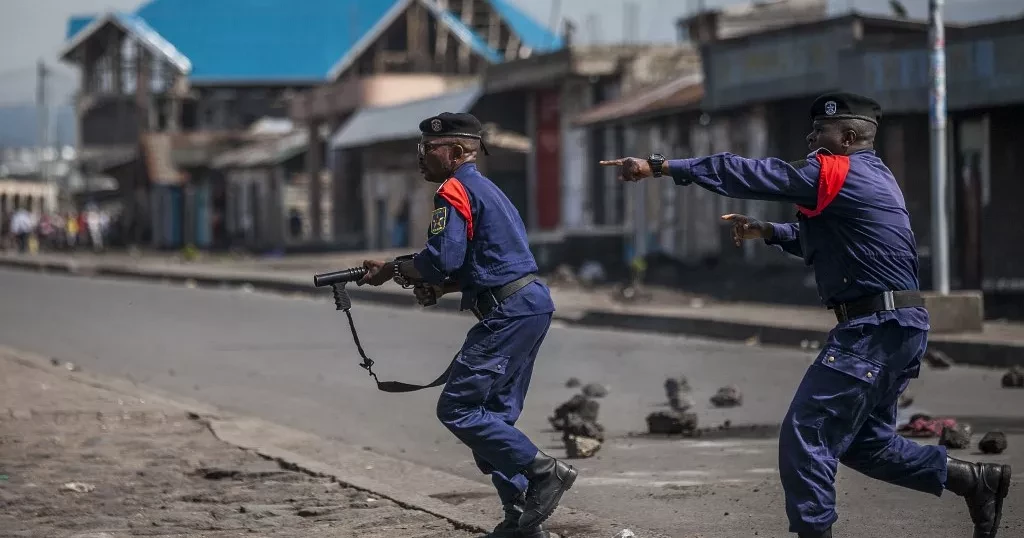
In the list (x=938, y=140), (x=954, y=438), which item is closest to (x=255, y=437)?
(x=954, y=438)

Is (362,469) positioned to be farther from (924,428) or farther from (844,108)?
(844,108)

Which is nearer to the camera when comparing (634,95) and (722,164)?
(722,164)

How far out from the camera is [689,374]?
43.5 ft

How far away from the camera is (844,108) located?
5.43 meters

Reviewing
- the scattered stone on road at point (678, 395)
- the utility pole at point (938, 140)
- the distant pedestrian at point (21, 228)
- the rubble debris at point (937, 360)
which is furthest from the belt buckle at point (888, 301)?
the distant pedestrian at point (21, 228)

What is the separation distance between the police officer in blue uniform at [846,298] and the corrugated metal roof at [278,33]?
5228cm

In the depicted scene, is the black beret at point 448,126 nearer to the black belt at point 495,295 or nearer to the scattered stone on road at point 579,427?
the black belt at point 495,295

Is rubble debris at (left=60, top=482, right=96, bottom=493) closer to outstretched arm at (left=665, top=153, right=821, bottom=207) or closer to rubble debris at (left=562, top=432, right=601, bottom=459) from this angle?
rubble debris at (left=562, top=432, right=601, bottom=459)

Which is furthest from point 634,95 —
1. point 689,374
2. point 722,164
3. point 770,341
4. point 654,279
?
point 722,164

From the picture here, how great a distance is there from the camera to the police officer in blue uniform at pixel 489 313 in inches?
230

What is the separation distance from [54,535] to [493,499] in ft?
6.12

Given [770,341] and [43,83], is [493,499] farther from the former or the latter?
[43,83]

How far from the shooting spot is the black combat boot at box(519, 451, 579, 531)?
232 inches

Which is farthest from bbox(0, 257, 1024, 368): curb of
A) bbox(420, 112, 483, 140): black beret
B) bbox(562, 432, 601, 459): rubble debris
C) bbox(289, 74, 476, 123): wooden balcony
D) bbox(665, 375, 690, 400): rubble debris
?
bbox(289, 74, 476, 123): wooden balcony
